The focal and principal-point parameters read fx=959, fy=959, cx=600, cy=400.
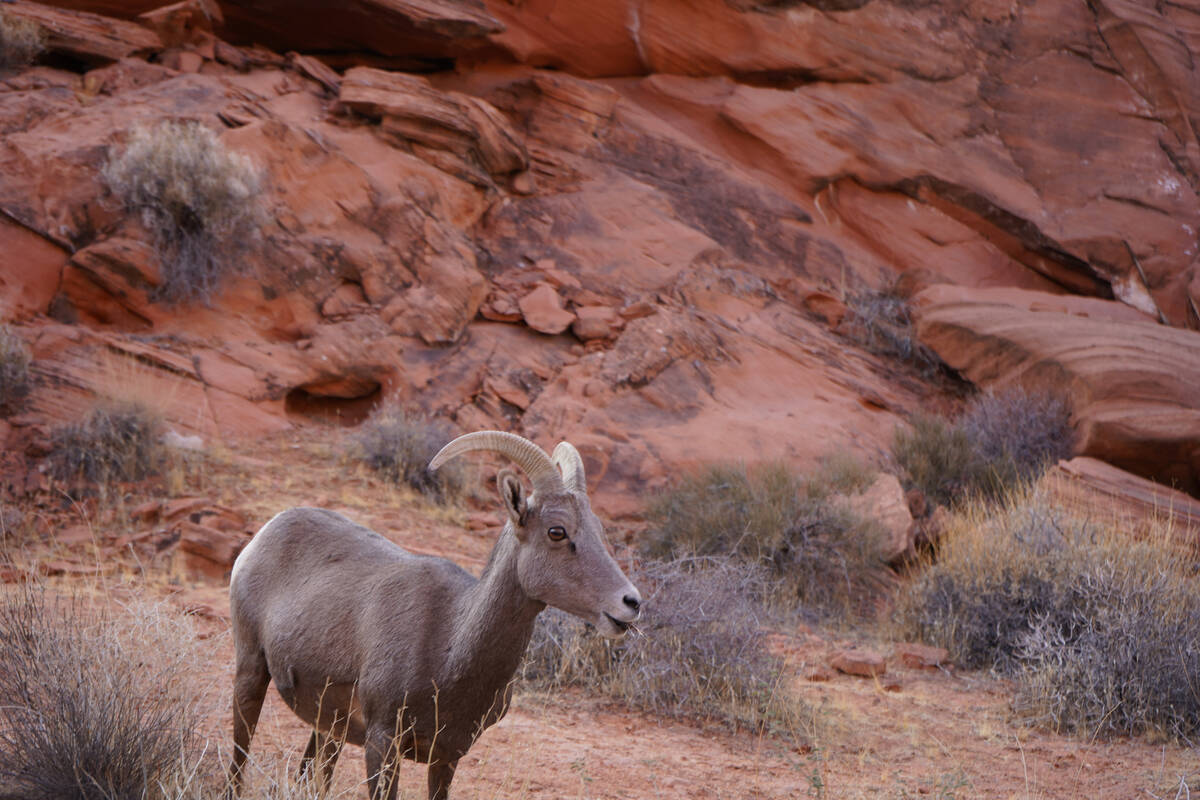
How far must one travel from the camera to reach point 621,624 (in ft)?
Result: 11.7

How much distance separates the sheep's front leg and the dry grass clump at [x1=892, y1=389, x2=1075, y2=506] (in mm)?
9868

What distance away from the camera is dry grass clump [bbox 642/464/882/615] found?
33.4 feet

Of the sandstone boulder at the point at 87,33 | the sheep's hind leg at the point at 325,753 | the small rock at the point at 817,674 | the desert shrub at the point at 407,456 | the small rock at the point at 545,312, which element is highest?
the sandstone boulder at the point at 87,33

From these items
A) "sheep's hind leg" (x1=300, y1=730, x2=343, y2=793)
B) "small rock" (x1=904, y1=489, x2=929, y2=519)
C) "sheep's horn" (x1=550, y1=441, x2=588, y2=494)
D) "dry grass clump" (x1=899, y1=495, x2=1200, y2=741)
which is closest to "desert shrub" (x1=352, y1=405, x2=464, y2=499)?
"dry grass clump" (x1=899, y1=495, x2=1200, y2=741)

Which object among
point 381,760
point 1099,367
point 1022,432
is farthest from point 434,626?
point 1099,367

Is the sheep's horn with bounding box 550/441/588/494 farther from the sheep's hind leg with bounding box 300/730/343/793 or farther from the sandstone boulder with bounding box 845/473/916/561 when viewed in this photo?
the sandstone boulder with bounding box 845/473/916/561

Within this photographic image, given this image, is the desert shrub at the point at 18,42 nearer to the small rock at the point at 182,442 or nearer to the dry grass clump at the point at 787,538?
the small rock at the point at 182,442

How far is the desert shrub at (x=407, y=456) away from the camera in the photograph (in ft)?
37.1

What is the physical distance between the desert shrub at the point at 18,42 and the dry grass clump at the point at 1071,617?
14006 mm

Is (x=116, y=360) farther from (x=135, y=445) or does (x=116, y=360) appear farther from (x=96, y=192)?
(x=96, y=192)

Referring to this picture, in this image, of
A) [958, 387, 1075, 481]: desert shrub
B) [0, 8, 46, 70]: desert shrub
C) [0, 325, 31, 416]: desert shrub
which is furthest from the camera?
[0, 8, 46, 70]: desert shrub

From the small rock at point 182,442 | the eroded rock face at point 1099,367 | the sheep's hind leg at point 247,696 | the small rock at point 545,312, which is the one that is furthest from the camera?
the small rock at point 545,312

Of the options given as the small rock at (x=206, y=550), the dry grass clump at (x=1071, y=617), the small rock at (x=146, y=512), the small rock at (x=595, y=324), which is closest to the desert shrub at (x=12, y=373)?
the small rock at (x=146, y=512)

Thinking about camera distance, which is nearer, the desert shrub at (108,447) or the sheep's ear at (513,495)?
the sheep's ear at (513,495)
